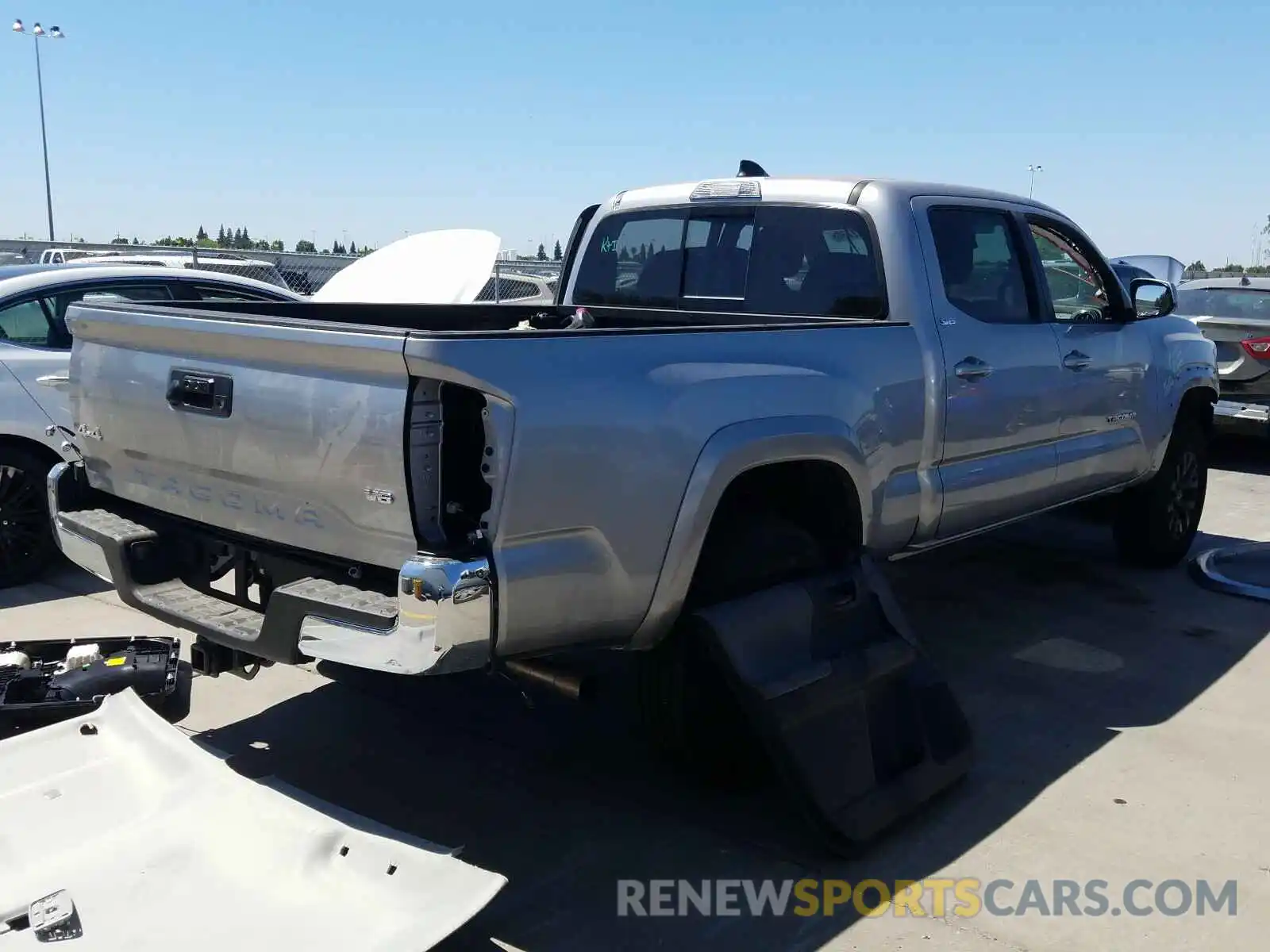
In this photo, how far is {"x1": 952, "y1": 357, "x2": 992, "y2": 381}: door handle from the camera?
448 centimetres

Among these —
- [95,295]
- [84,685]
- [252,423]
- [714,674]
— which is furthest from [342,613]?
[95,295]

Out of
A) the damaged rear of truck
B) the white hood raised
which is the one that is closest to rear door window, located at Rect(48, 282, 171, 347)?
the white hood raised

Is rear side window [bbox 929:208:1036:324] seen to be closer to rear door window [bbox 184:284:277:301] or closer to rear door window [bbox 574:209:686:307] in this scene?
rear door window [bbox 574:209:686:307]

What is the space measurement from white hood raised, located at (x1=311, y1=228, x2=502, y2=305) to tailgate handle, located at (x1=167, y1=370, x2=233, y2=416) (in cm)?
187

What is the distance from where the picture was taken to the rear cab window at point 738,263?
4555 millimetres

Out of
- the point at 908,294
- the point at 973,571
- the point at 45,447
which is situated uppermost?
the point at 908,294

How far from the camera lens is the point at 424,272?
5465 millimetres

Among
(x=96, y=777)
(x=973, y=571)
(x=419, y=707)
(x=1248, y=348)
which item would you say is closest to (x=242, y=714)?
(x=419, y=707)

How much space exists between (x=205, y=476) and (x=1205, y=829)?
3.36m

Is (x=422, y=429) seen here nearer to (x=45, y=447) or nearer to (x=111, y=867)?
(x=111, y=867)

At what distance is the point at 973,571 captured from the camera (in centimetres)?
675

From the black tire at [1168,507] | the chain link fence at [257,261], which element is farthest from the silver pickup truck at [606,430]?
the chain link fence at [257,261]
